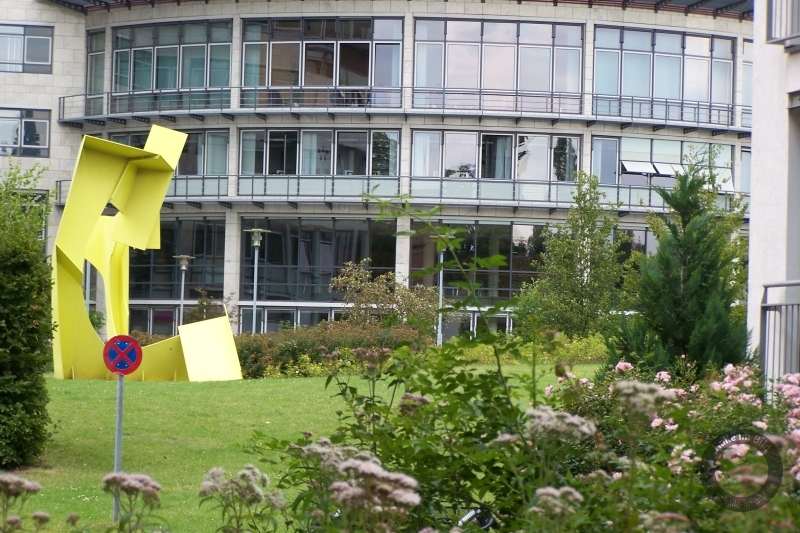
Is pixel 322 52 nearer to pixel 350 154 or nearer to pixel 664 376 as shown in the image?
pixel 350 154

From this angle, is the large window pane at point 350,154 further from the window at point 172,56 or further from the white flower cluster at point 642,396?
the white flower cluster at point 642,396

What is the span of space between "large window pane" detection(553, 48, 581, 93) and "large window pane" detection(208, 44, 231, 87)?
13.2 metres

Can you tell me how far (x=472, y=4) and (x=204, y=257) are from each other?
1464 centimetres

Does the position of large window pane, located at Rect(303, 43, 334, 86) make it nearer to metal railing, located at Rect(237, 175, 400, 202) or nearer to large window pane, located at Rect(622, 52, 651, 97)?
metal railing, located at Rect(237, 175, 400, 202)

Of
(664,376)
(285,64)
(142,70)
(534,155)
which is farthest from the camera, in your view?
(142,70)

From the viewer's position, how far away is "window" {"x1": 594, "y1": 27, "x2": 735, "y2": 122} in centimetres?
4353

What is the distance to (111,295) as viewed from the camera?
23.2 metres

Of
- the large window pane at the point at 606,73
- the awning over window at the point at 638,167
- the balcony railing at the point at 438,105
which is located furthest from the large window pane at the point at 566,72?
the awning over window at the point at 638,167

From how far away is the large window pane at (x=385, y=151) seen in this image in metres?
42.9

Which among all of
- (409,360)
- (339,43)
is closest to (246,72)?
(339,43)

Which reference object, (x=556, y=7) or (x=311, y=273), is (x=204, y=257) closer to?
(x=311, y=273)

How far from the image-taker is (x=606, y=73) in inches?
1714

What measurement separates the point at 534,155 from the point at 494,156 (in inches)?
61.6

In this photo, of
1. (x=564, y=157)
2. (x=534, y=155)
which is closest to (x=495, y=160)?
(x=534, y=155)
